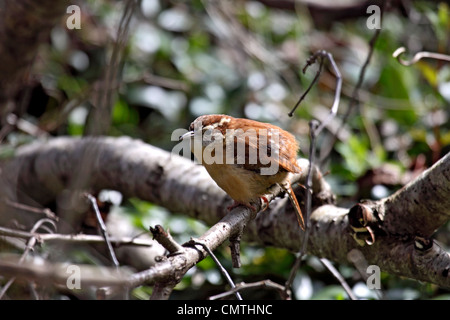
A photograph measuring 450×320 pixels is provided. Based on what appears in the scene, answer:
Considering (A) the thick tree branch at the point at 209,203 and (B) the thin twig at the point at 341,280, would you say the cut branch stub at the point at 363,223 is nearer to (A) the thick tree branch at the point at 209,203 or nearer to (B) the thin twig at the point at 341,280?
(A) the thick tree branch at the point at 209,203

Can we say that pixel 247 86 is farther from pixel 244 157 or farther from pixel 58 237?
pixel 58 237

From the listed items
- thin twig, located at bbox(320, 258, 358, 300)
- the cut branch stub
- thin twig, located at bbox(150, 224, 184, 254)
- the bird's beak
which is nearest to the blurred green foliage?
thin twig, located at bbox(320, 258, 358, 300)

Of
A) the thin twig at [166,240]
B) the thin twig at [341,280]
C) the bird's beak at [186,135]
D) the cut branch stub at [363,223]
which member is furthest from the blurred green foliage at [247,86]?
the thin twig at [166,240]

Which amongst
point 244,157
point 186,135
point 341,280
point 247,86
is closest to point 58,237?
point 186,135

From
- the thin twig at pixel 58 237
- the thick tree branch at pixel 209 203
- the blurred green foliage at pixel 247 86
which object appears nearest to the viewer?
the thick tree branch at pixel 209 203

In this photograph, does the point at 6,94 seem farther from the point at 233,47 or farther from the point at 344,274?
the point at 344,274

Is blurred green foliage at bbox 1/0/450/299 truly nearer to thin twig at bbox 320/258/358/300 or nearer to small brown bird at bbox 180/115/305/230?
thin twig at bbox 320/258/358/300
